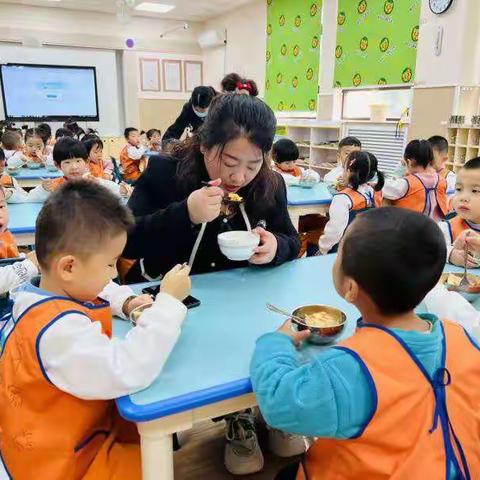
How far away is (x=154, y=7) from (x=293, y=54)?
3.28 metres

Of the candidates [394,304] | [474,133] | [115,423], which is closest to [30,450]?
[115,423]

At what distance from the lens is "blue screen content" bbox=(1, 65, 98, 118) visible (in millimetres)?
9391

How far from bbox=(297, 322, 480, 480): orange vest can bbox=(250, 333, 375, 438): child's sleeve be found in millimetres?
20

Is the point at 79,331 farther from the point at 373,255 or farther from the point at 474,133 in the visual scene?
the point at 474,133

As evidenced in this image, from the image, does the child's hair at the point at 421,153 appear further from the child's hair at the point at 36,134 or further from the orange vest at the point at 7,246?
the child's hair at the point at 36,134

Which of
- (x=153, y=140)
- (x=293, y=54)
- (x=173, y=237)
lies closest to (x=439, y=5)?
(x=293, y=54)

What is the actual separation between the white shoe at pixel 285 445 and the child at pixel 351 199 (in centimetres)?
156

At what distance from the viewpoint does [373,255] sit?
828mm

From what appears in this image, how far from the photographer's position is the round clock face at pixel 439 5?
5.29 metres

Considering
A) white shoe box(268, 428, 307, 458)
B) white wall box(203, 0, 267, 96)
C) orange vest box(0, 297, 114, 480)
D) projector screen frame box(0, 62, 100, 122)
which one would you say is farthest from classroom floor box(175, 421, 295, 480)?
projector screen frame box(0, 62, 100, 122)

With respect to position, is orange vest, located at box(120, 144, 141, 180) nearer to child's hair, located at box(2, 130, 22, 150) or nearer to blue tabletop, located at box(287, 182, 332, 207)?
child's hair, located at box(2, 130, 22, 150)

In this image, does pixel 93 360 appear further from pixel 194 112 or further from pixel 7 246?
Answer: pixel 194 112

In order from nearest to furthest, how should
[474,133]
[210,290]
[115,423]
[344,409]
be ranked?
[344,409] < [115,423] < [210,290] < [474,133]

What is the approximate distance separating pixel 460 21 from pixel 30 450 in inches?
232
